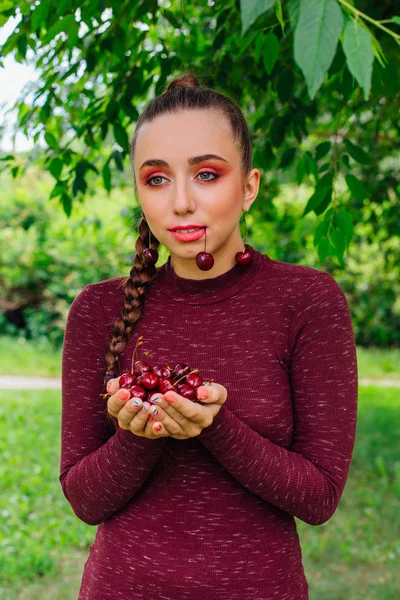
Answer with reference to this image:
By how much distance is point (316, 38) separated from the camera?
1.00 metres

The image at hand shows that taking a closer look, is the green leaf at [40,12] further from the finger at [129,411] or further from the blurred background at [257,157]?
the finger at [129,411]

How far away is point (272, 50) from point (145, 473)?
107cm

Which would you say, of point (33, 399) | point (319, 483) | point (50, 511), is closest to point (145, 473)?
point (319, 483)

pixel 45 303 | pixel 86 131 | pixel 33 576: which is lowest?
pixel 33 576

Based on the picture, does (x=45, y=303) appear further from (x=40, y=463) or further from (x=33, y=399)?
(x=40, y=463)

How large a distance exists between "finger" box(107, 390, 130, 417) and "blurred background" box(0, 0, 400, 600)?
64 cm

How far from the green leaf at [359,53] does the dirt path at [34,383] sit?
9.23 meters

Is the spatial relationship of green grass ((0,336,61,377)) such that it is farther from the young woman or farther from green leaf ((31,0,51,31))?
the young woman

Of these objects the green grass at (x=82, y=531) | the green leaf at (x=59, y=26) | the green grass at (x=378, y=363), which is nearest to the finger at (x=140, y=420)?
the green leaf at (x=59, y=26)

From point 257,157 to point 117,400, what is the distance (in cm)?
178

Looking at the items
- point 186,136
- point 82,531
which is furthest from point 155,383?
point 82,531

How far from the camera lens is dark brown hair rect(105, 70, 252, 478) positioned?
1691 millimetres

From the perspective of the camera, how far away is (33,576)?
13.9ft

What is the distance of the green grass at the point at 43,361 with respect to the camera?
1106 centimetres
